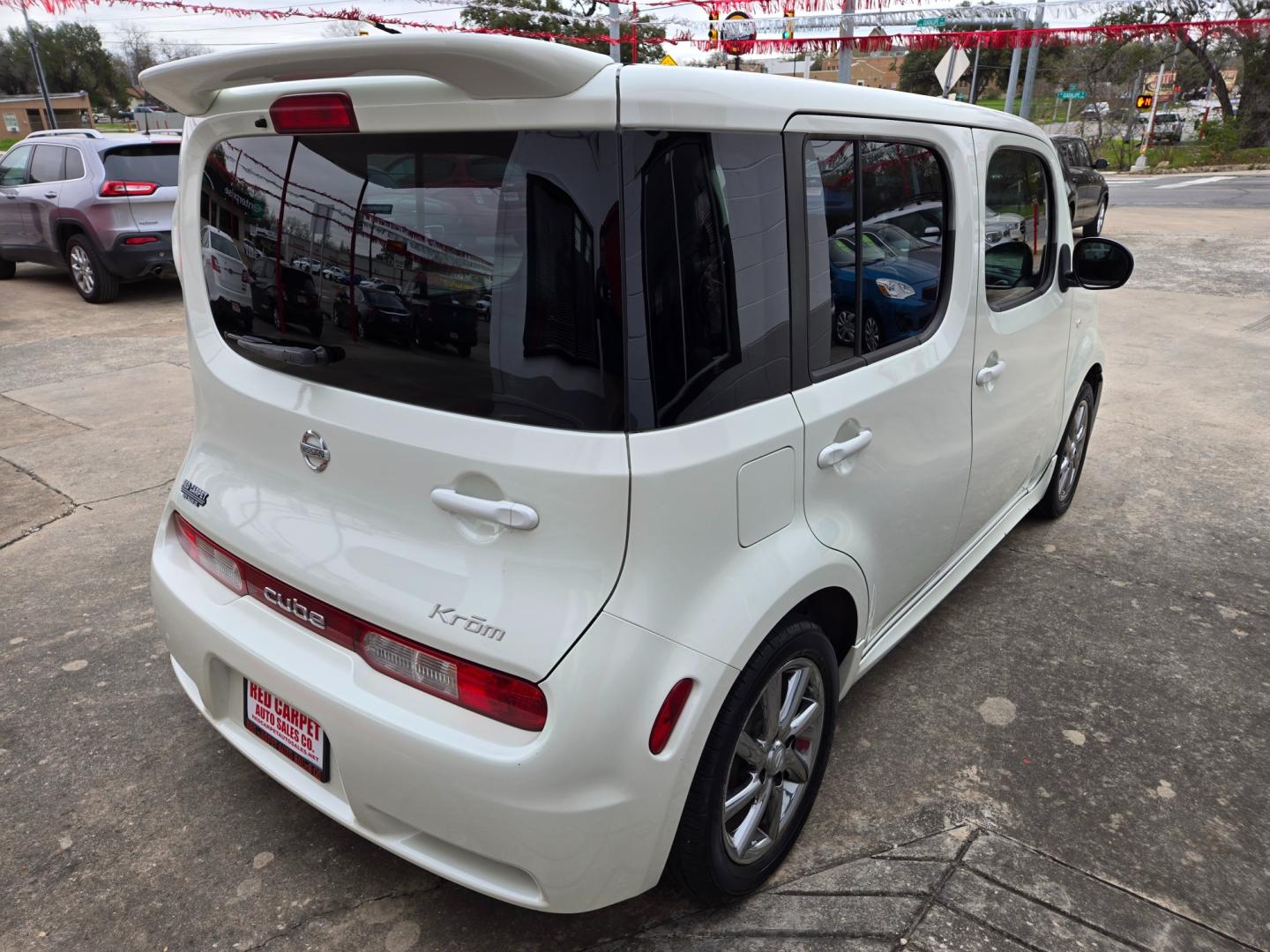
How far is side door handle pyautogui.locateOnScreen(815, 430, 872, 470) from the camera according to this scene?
80.7 inches

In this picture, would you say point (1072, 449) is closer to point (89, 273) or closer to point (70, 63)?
point (89, 273)

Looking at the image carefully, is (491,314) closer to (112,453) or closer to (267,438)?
(267,438)

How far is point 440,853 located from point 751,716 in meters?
0.73

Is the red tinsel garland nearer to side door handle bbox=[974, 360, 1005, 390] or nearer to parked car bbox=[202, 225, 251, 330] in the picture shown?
side door handle bbox=[974, 360, 1005, 390]

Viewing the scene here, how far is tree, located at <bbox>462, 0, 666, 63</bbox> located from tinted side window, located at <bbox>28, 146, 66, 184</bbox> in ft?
37.1

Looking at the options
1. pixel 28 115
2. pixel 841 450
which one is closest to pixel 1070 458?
pixel 841 450

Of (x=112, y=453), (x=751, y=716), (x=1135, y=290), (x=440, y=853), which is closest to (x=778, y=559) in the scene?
(x=751, y=716)

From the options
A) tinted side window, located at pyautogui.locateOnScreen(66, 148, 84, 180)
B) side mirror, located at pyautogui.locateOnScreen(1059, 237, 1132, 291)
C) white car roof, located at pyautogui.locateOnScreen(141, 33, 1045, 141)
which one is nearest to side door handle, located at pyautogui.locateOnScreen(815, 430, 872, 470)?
white car roof, located at pyautogui.locateOnScreen(141, 33, 1045, 141)

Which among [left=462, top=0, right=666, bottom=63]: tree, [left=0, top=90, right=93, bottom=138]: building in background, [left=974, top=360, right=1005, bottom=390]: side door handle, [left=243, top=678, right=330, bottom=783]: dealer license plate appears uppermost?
[left=462, top=0, right=666, bottom=63]: tree

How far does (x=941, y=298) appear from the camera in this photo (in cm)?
261

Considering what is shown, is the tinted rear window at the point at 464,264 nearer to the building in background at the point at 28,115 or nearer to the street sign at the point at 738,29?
the street sign at the point at 738,29

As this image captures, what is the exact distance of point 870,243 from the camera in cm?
224

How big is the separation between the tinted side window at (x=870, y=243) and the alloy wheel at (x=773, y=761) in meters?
0.78

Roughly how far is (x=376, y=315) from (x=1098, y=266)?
299 cm
